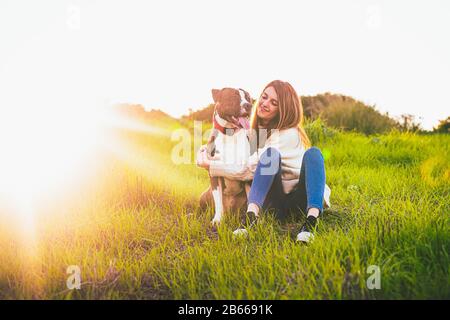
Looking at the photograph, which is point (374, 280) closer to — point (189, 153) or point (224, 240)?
point (224, 240)

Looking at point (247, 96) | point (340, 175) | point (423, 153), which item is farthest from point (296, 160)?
point (423, 153)

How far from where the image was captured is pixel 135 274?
3.02 metres

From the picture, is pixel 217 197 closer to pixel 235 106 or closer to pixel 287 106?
pixel 235 106

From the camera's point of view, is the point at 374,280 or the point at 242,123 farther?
the point at 242,123

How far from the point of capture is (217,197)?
12.9 feet

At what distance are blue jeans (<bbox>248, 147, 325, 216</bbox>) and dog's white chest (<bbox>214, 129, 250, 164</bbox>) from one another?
197 millimetres

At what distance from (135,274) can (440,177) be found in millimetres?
4281

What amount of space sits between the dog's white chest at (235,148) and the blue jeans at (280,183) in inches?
7.8

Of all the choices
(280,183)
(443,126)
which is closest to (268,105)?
(280,183)

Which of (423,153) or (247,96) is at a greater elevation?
(247,96)

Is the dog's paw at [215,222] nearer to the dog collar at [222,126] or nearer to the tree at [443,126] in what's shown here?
the dog collar at [222,126]

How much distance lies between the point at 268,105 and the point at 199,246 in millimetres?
1414

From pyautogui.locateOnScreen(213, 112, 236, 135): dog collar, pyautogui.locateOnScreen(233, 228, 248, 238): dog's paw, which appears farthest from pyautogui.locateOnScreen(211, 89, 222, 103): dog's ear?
pyautogui.locateOnScreen(233, 228, 248, 238): dog's paw

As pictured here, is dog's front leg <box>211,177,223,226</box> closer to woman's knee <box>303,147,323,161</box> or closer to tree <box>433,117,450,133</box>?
woman's knee <box>303,147,323,161</box>
